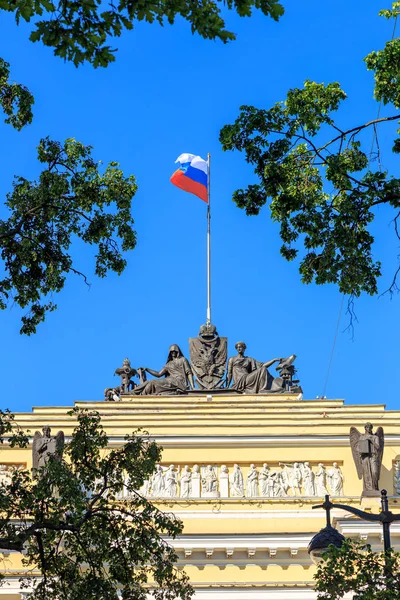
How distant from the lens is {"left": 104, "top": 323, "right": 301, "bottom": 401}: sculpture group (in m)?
33.3

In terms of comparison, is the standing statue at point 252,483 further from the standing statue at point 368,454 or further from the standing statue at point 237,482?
the standing statue at point 368,454

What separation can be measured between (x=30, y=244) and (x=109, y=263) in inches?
45.6

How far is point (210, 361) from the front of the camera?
112 feet

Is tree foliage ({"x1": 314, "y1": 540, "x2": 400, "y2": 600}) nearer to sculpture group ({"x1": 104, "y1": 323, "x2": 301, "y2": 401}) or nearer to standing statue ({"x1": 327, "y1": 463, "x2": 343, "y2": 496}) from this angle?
standing statue ({"x1": 327, "y1": 463, "x2": 343, "y2": 496})

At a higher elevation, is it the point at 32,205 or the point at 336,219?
the point at 32,205

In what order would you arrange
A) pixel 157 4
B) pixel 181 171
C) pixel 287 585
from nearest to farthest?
pixel 157 4, pixel 287 585, pixel 181 171

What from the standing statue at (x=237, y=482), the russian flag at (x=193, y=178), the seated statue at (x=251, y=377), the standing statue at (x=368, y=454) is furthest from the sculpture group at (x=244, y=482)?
the russian flag at (x=193, y=178)

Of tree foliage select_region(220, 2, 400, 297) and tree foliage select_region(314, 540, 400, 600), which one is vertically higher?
tree foliage select_region(220, 2, 400, 297)

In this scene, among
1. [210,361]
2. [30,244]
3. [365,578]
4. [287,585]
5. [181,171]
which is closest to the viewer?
[365,578]

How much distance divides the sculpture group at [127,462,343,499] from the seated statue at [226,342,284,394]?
4006 millimetres

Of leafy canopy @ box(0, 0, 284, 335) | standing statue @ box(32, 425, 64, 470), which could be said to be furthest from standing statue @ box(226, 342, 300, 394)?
leafy canopy @ box(0, 0, 284, 335)

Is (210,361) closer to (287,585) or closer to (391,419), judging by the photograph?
(391,419)

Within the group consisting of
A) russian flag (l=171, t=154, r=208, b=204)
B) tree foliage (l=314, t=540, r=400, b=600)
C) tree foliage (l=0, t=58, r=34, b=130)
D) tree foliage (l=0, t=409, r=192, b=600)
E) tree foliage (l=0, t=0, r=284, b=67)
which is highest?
russian flag (l=171, t=154, r=208, b=204)

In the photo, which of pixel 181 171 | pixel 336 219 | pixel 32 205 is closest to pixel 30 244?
pixel 32 205
